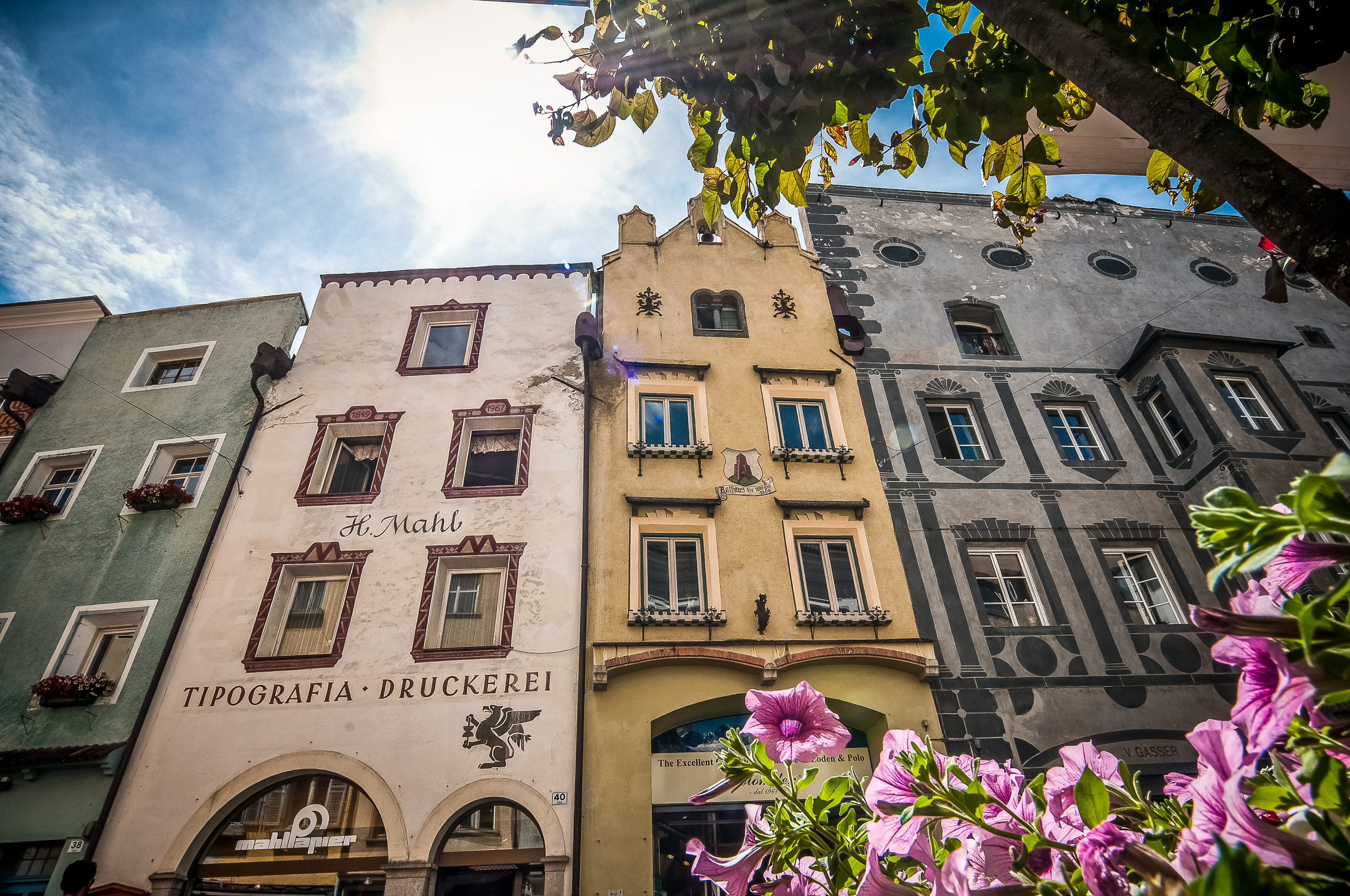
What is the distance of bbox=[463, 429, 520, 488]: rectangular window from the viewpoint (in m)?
12.6

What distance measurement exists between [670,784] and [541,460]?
5874 mm

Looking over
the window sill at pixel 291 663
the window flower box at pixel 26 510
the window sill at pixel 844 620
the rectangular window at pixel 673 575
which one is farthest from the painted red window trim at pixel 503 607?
the window flower box at pixel 26 510

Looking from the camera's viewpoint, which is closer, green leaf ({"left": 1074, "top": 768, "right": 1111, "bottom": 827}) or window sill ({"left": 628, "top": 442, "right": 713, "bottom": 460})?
green leaf ({"left": 1074, "top": 768, "right": 1111, "bottom": 827})

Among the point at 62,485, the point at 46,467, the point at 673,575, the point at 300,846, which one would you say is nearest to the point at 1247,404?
the point at 673,575

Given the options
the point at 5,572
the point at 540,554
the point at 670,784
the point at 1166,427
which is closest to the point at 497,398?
the point at 540,554

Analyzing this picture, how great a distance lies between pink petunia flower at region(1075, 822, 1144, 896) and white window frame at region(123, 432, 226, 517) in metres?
14.7

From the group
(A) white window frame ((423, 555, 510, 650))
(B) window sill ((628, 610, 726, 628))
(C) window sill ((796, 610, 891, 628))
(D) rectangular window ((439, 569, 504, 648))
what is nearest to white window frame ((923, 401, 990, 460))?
(C) window sill ((796, 610, 891, 628))

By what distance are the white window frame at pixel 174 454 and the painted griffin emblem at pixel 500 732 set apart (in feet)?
24.0

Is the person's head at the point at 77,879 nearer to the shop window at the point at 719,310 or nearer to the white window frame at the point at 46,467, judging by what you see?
the white window frame at the point at 46,467

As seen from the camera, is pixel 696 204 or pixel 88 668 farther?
pixel 696 204

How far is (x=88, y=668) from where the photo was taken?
10719mm

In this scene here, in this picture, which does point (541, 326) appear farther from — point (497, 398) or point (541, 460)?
point (541, 460)

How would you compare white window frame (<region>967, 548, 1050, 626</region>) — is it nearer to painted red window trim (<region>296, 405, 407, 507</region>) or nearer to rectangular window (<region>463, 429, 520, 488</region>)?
rectangular window (<region>463, 429, 520, 488</region>)

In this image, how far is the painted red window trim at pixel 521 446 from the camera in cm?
1207
